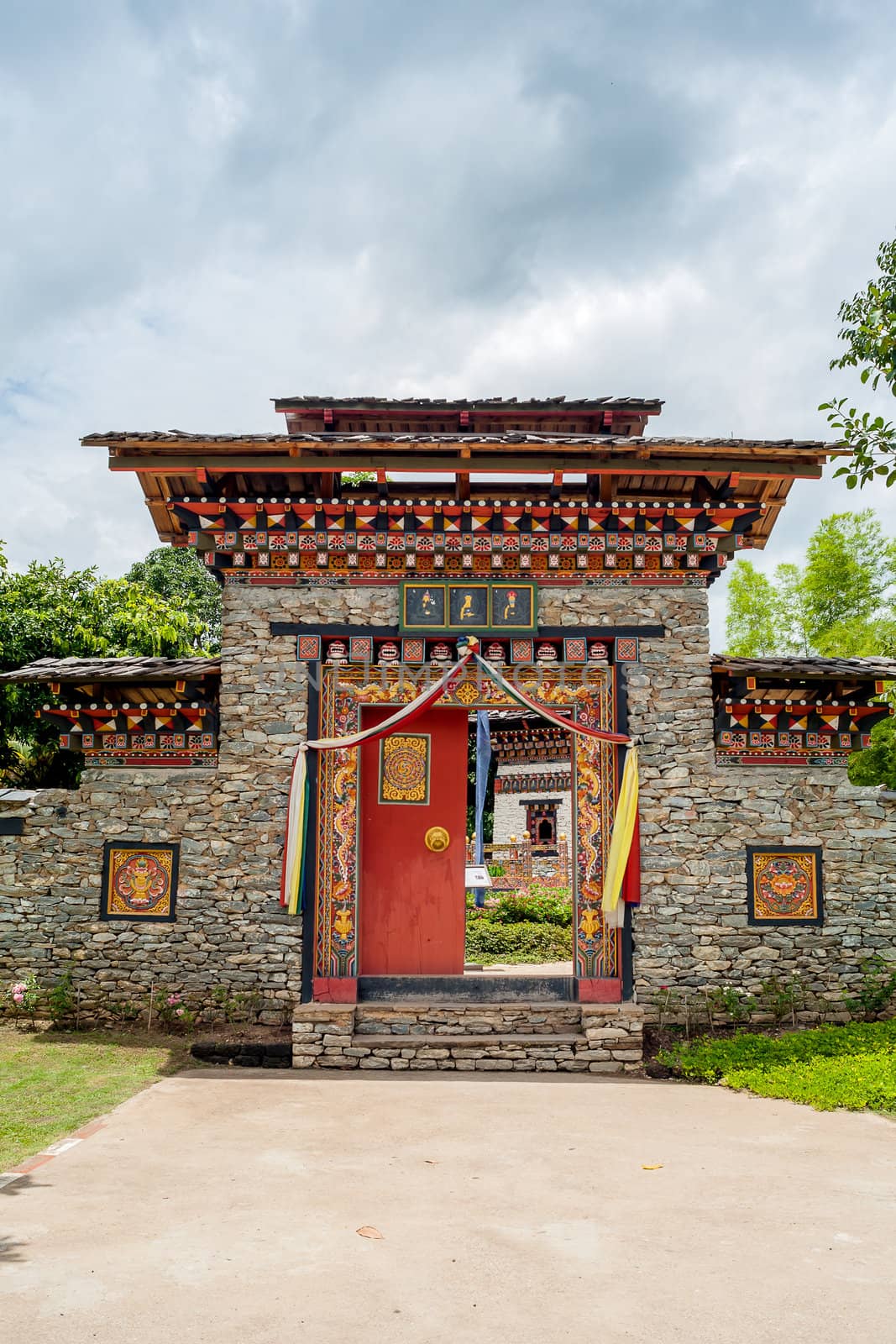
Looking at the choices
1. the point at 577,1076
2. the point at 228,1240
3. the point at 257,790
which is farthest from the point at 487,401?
the point at 228,1240

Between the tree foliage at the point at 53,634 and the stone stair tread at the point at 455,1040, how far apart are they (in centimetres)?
808

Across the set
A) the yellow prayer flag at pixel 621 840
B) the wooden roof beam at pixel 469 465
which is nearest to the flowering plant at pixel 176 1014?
the yellow prayer flag at pixel 621 840

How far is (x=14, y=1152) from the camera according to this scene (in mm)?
5363

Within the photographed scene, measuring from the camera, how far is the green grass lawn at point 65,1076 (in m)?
5.83

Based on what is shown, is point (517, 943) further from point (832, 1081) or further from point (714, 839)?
point (832, 1081)

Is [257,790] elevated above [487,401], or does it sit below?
below

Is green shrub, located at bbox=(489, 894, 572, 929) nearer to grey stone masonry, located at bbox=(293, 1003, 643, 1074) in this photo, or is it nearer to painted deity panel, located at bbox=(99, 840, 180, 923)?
grey stone masonry, located at bbox=(293, 1003, 643, 1074)

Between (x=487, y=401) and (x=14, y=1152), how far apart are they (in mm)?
8231

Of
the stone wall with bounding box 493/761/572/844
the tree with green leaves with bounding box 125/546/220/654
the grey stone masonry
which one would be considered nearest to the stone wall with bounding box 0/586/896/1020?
the grey stone masonry

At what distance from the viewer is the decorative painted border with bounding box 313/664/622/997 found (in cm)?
845

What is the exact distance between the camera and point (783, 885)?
8531 millimetres

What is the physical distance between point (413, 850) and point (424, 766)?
2.71ft

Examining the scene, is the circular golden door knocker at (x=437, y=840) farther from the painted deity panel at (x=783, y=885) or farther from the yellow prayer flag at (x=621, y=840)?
the painted deity panel at (x=783, y=885)

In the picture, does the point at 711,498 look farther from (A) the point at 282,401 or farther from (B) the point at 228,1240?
(B) the point at 228,1240
